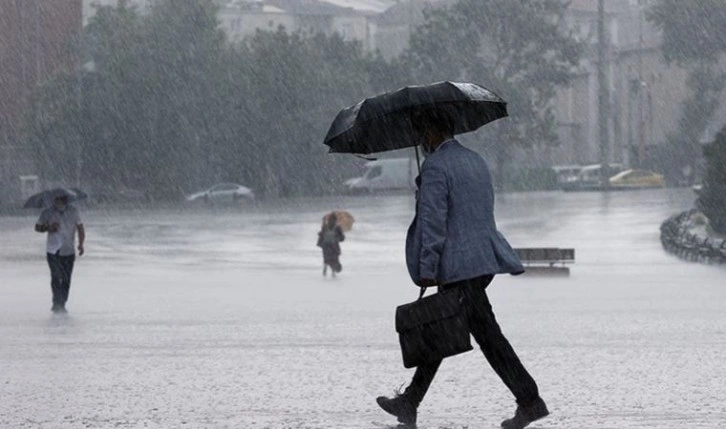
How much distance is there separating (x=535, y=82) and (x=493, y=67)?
7.50ft

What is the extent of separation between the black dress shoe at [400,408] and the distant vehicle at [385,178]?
234ft

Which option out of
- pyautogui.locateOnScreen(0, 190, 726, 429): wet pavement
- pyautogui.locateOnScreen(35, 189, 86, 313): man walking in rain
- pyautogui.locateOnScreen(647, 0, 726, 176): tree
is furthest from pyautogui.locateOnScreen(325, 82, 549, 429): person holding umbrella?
pyautogui.locateOnScreen(647, 0, 726, 176): tree

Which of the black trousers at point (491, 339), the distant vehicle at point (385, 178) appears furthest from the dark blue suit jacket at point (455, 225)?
the distant vehicle at point (385, 178)

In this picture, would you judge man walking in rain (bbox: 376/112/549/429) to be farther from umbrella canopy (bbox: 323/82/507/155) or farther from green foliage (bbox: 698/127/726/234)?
green foliage (bbox: 698/127/726/234)

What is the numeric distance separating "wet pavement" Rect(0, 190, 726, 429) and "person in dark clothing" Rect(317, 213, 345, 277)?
68 cm

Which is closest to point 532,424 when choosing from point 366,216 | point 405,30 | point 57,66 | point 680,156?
point 366,216

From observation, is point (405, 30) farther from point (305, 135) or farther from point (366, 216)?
point (366, 216)

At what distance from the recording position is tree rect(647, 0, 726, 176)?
A: 91.7m

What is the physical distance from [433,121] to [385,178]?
239 feet

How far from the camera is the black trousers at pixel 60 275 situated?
20203mm

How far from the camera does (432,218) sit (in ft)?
28.1

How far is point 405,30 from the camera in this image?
143 m

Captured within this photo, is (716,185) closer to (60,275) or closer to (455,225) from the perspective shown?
(60,275)

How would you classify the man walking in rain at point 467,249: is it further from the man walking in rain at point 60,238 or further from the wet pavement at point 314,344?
the man walking in rain at point 60,238
